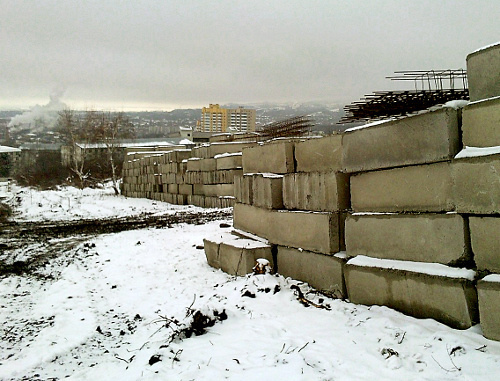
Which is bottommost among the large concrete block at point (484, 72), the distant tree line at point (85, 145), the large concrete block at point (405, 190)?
the large concrete block at point (405, 190)

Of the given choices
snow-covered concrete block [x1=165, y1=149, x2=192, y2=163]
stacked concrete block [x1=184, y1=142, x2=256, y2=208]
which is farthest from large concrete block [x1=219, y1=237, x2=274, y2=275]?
snow-covered concrete block [x1=165, y1=149, x2=192, y2=163]

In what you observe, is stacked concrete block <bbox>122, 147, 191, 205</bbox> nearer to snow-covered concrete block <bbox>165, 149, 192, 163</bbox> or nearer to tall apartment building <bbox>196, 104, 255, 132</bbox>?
snow-covered concrete block <bbox>165, 149, 192, 163</bbox>

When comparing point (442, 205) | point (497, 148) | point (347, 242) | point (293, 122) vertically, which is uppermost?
point (293, 122)

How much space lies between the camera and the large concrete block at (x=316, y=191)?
4566 millimetres

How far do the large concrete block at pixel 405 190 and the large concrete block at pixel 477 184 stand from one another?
129mm

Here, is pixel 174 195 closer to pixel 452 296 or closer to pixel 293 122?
pixel 293 122

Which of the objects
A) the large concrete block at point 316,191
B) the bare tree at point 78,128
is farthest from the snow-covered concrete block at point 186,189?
the bare tree at point 78,128

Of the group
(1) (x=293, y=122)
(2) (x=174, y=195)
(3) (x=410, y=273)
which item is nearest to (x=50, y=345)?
(3) (x=410, y=273)

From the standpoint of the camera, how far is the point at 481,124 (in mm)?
3104

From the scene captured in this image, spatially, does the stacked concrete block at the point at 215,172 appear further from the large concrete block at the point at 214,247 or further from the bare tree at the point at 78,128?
the bare tree at the point at 78,128

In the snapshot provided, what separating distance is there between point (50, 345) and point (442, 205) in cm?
397

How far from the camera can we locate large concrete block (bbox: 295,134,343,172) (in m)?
4.70

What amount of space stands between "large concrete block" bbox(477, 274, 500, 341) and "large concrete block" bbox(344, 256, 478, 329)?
159 mm

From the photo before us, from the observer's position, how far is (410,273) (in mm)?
3594
